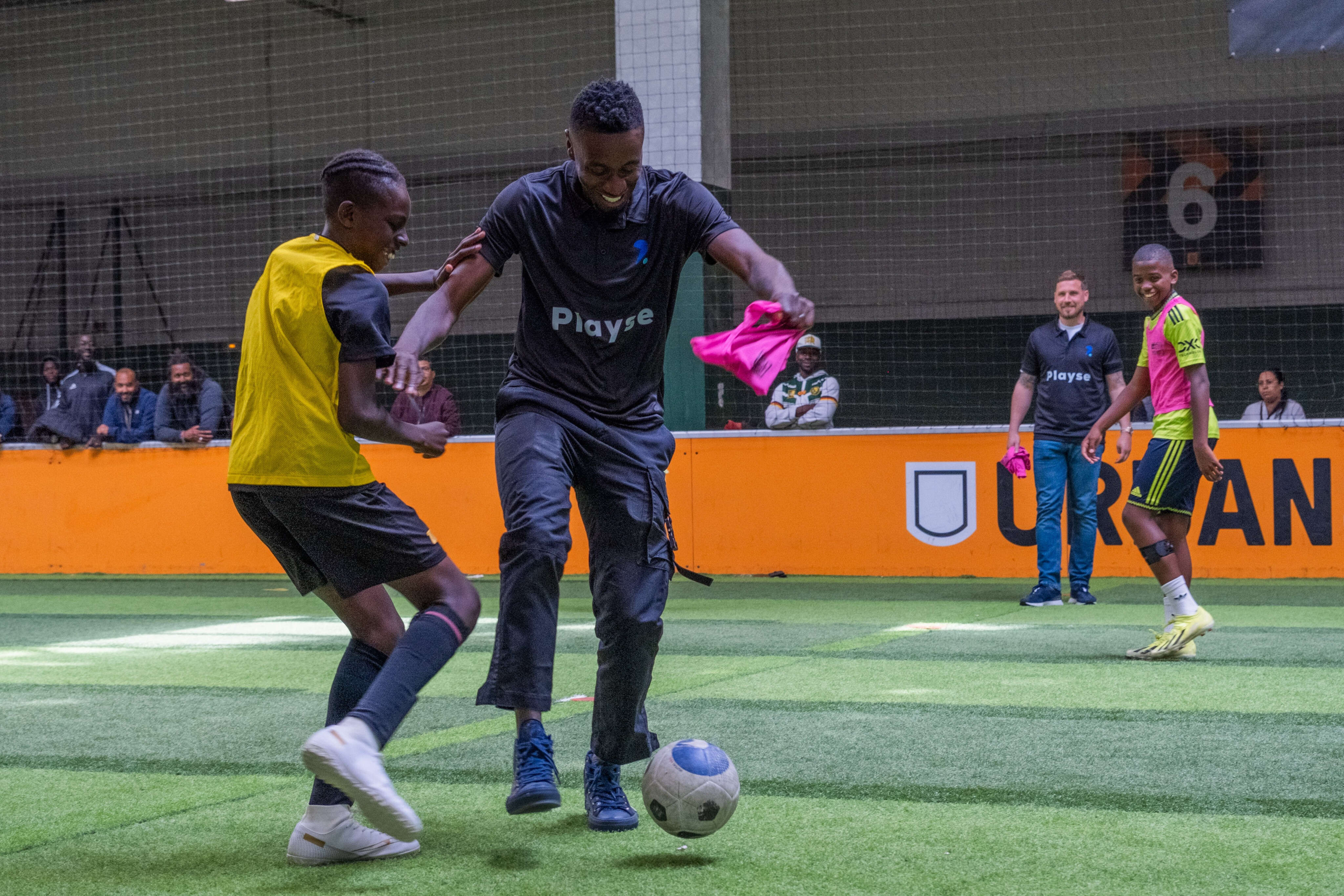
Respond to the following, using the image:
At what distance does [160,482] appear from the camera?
13.7 meters

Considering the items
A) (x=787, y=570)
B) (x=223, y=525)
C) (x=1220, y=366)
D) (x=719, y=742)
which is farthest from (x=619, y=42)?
(x=719, y=742)

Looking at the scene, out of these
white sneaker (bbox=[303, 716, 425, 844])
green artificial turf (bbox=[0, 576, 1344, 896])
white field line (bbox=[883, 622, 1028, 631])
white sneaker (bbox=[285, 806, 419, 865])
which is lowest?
white field line (bbox=[883, 622, 1028, 631])

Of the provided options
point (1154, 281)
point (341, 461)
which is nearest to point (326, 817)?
point (341, 461)

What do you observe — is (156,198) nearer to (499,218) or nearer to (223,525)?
(223,525)

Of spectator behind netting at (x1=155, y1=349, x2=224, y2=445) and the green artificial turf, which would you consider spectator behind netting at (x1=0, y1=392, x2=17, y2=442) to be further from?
the green artificial turf

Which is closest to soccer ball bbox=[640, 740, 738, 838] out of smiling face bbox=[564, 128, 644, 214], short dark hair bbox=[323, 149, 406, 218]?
smiling face bbox=[564, 128, 644, 214]

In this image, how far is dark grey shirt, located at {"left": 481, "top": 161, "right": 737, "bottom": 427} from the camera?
12.6ft

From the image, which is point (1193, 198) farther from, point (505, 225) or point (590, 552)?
point (590, 552)

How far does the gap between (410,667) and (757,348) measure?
1314 mm

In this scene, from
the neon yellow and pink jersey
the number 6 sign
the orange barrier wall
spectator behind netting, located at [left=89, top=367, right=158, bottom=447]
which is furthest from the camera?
the number 6 sign

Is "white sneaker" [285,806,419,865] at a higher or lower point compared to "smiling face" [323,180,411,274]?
lower

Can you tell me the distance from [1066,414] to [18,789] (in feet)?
25.3

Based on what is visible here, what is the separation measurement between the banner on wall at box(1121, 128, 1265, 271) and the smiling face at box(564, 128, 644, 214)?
49.3ft

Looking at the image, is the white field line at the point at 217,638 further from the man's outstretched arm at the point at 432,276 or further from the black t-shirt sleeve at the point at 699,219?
the black t-shirt sleeve at the point at 699,219
